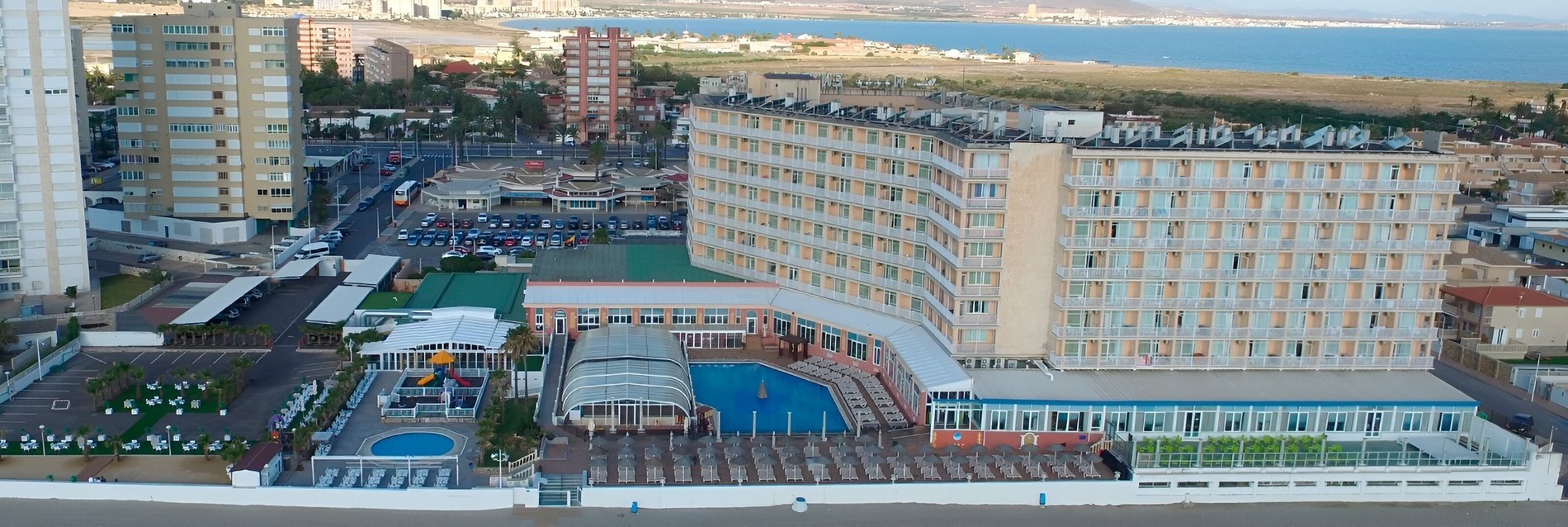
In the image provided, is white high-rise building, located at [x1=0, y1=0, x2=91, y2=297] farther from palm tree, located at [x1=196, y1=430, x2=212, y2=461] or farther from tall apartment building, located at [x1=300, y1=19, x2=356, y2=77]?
tall apartment building, located at [x1=300, y1=19, x2=356, y2=77]

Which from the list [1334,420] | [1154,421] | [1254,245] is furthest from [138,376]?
[1334,420]

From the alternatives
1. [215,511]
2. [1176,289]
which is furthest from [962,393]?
[215,511]

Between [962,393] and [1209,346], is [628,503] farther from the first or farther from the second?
[1209,346]

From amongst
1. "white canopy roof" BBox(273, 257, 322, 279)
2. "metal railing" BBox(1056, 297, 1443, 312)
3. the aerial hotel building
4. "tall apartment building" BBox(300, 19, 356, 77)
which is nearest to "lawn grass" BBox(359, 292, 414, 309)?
"white canopy roof" BBox(273, 257, 322, 279)

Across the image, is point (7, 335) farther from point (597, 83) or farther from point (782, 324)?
point (597, 83)

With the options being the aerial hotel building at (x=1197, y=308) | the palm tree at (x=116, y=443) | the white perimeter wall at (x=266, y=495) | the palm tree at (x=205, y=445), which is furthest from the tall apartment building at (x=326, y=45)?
the white perimeter wall at (x=266, y=495)

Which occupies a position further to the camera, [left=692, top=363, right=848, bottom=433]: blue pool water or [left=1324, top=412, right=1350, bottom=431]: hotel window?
[left=692, top=363, right=848, bottom=433]: blue pool water
